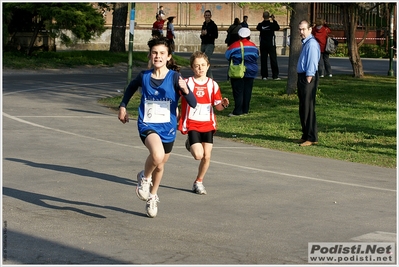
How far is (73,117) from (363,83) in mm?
10517

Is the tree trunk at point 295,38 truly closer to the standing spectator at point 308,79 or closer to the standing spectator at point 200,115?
the standing spectator at point 308,79

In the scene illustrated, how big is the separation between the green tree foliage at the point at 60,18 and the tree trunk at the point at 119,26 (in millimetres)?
1921

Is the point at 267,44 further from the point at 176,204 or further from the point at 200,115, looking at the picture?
the point at 176,204

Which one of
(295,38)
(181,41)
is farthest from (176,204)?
(181,41)

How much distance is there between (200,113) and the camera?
9.61m

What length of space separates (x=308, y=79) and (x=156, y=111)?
583cm

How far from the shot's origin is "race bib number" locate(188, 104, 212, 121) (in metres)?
9.59

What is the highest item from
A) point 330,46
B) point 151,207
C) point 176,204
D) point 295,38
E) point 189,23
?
point 189,23

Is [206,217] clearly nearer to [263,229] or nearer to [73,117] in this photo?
[263,229]

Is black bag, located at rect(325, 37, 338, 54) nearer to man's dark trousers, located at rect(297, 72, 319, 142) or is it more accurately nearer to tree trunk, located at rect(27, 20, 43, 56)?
man's dark trousers, located at rect(297, 72, 319, 142)

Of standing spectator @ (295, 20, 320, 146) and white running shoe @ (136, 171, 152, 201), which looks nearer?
white running shoe @ (136, 171, 152, 201)

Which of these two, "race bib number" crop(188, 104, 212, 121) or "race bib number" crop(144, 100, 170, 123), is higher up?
"race bib number" crop(144, 100, 170, 123)

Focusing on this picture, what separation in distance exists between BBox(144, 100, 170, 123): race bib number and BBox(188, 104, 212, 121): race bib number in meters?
1.27

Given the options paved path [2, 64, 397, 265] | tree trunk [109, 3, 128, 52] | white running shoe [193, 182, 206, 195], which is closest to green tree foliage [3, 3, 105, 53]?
tree trunk [109, 3, 128, 52]
